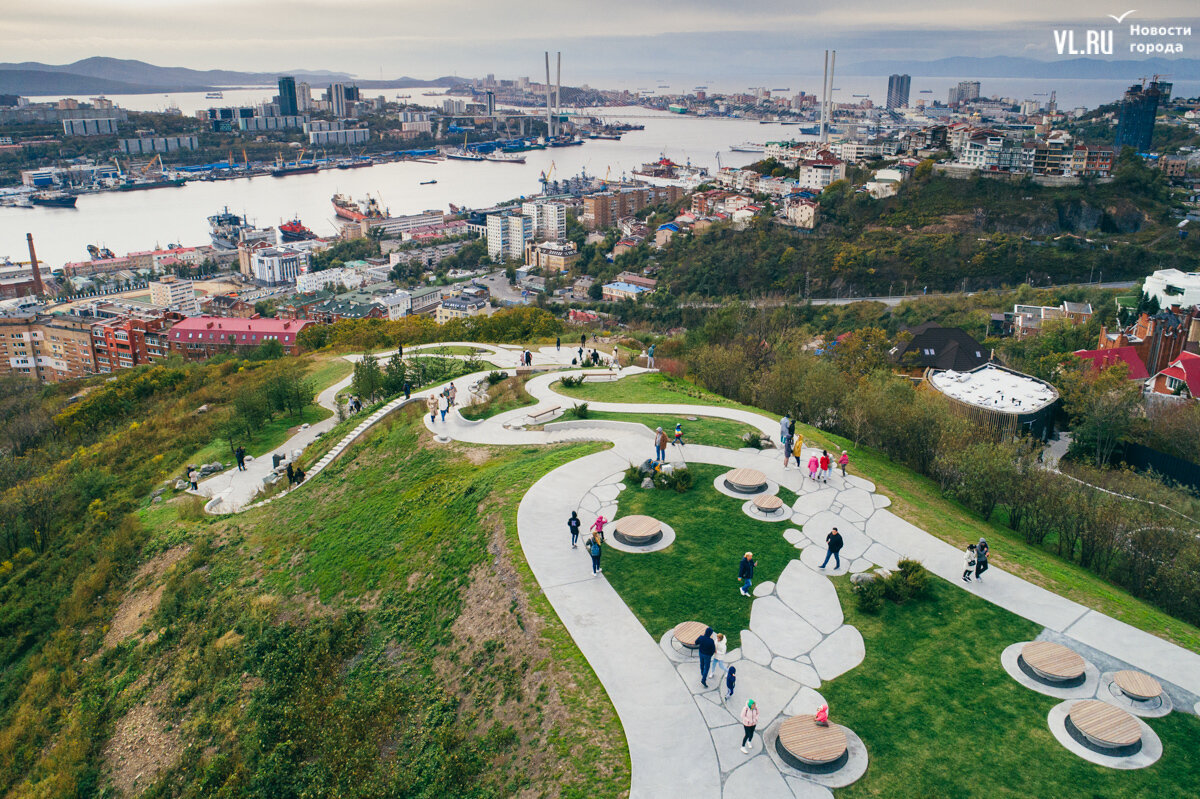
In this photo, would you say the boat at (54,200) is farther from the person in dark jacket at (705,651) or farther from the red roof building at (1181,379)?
the person in dark jacket at (705,651)

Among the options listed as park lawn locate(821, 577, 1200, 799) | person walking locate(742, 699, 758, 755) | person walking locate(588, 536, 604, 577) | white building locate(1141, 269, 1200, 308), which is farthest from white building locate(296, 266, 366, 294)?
person walking locate(742, 699, 758, 755)

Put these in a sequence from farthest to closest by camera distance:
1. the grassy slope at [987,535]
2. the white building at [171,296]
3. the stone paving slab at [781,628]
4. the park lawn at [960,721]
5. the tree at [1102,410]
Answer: the white building at [171,296]
the tree at [1102,410]
the grassy slope at [987,535]
the stone paving slab at [781,628]
the park lawn at [960,721]

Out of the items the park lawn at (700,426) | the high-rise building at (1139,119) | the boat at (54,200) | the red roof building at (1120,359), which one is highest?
the high-rise building at (1139,119)

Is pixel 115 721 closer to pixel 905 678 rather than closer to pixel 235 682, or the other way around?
pixel 235 682

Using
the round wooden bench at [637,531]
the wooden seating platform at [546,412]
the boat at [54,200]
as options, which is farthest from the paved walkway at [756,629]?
the boat at [54,200]

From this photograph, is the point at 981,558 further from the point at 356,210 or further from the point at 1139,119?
the point at 356,210

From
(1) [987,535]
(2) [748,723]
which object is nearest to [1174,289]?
(1) [987,535]
